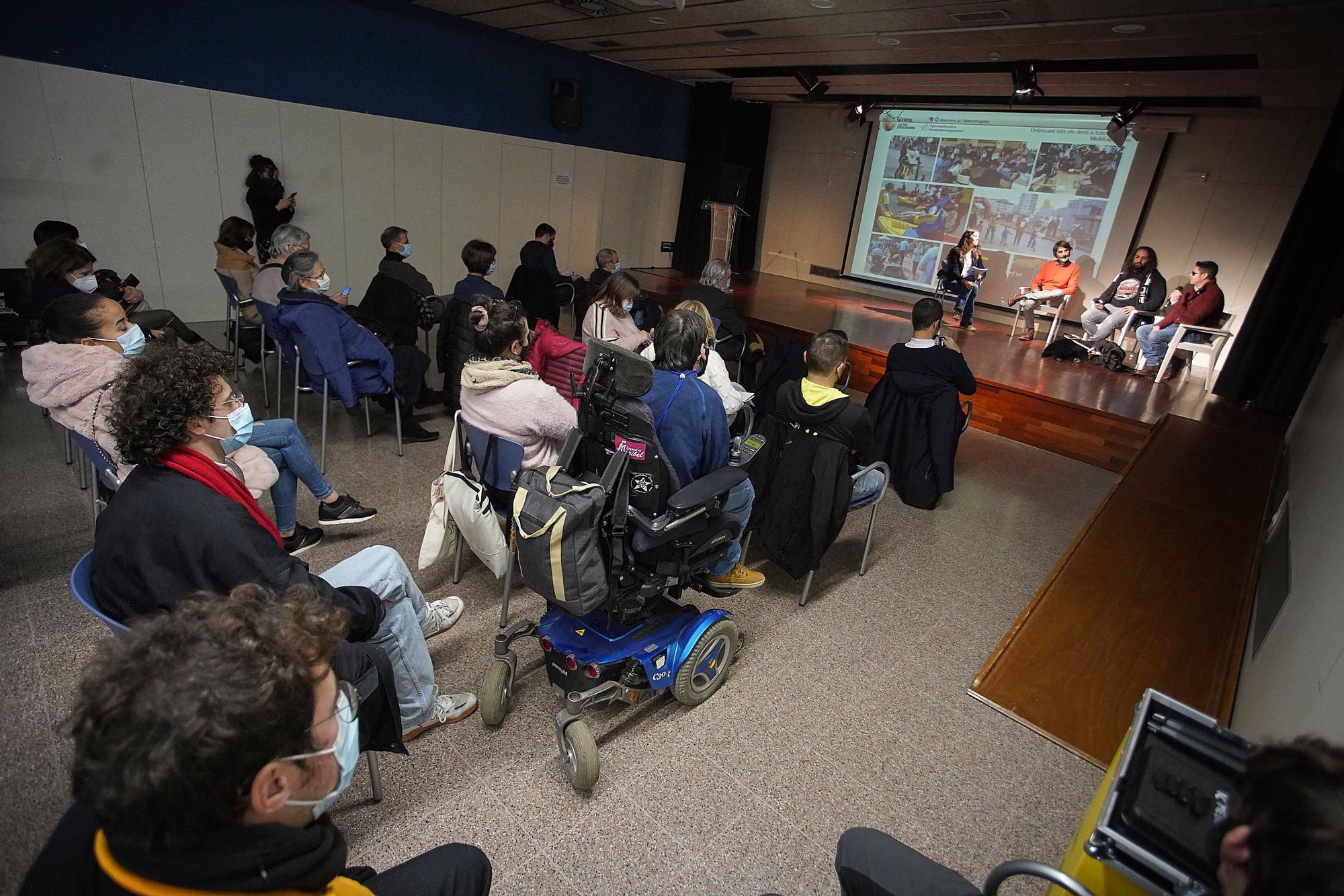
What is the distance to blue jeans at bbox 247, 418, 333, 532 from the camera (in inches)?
105

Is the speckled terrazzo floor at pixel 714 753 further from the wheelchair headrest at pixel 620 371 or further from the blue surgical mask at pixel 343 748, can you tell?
the wheelchair headrest at pixel 620 371

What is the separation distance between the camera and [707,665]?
7.00 feet

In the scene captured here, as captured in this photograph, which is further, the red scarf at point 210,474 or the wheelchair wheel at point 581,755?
the wheelchair wheel at point 581,755

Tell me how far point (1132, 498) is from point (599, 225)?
766 centimetres

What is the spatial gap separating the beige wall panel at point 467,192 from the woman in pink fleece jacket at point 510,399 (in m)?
5.92

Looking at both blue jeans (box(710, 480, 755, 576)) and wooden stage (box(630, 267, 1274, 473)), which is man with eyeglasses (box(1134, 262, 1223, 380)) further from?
blue jeans (box(710, 480, 755, 576))

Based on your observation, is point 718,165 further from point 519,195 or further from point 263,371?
point 263,371

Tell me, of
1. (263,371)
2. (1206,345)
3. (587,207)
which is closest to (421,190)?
(587,207)

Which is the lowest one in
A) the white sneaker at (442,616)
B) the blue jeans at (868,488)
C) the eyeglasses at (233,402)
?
the white sneaker at (442,616)

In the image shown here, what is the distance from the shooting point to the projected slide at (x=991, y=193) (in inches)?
297

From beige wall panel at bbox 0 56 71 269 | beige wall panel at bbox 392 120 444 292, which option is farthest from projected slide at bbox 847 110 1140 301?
beige wall panel at bbox 0 56 71 269

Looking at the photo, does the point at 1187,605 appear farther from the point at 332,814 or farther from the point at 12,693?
the point at 12,693

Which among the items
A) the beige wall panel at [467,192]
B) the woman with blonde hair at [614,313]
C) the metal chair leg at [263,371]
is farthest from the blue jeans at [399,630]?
the beige wall panel at [467,192]

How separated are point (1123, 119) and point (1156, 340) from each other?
264 cm
